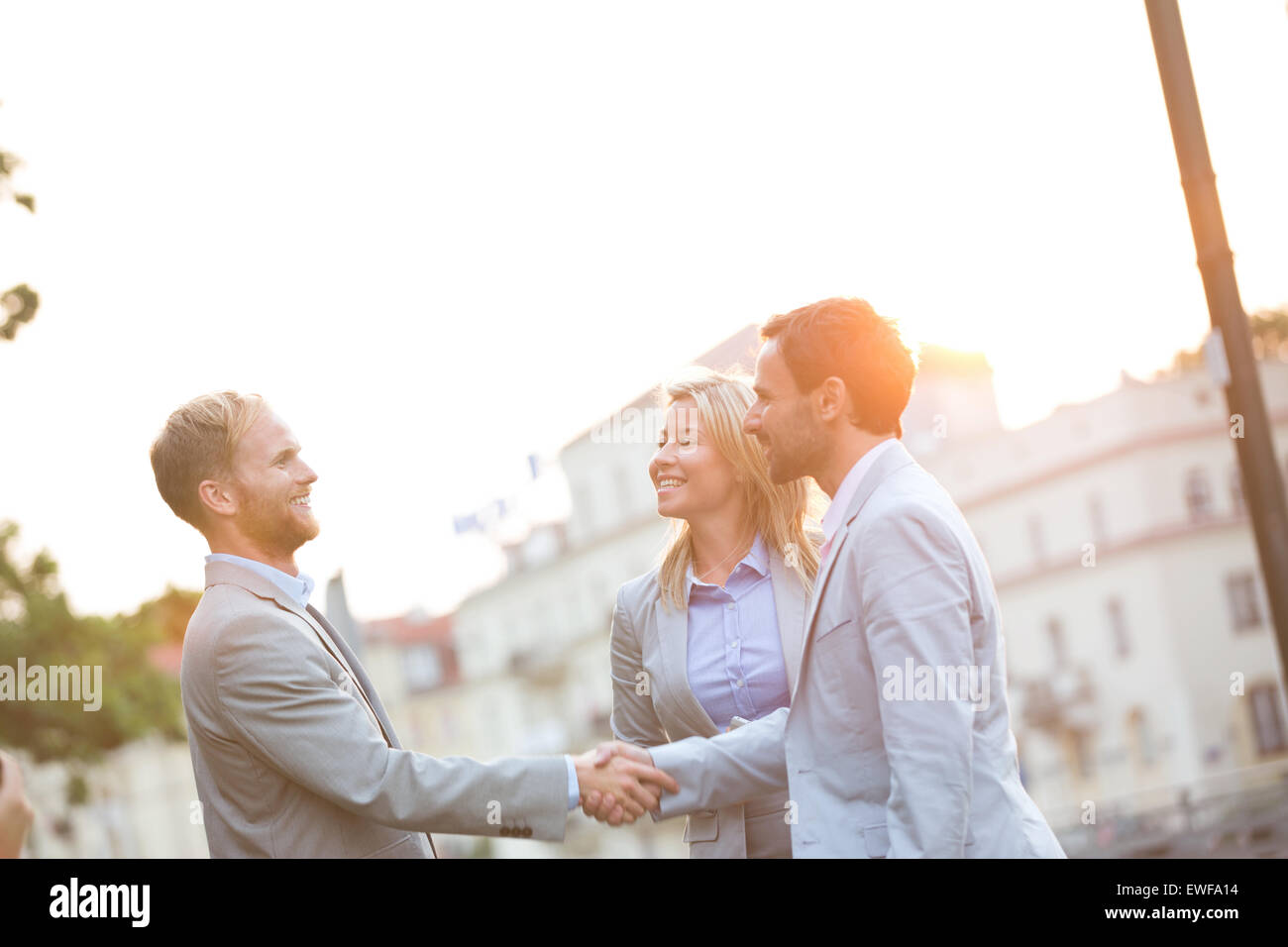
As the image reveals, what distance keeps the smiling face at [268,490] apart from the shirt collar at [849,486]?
135 centimetres

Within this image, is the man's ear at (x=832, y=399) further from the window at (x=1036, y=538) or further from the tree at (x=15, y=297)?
the window at (x=1036, y=538)

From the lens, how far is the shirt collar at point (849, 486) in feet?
10.4

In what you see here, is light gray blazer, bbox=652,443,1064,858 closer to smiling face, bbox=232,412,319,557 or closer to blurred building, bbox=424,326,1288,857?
smiling face, bbox=232,412,319,557

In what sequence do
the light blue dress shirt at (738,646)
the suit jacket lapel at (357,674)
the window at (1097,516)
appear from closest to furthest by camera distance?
the suit jacket lapel at (357,674) → the light blue dress shirt at (738,646) → the window at (1097,516)

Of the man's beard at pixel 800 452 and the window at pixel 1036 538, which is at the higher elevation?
the window at pixel 1036 538

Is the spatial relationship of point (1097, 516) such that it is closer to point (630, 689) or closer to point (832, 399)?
point (630, 689)

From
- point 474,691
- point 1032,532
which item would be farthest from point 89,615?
point 474,691

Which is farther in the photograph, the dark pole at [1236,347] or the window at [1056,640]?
the window at [1056,640]

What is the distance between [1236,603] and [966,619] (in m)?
42.3

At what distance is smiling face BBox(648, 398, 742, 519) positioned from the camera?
4.02 m

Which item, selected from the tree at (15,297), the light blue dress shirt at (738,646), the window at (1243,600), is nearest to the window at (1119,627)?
the window at (1243,600)

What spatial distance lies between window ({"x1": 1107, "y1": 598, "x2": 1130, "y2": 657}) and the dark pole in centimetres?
3978

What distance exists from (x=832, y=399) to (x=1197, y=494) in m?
42.0
